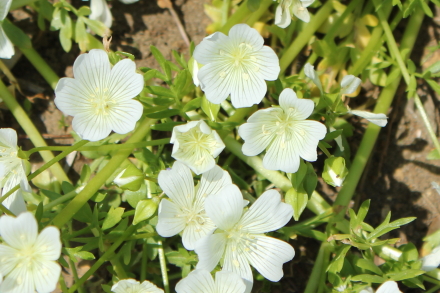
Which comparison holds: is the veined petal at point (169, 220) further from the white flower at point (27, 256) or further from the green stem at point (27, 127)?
the green stem at point (27, 127)

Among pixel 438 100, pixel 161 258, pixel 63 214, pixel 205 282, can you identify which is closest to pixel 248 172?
pixel 161 258

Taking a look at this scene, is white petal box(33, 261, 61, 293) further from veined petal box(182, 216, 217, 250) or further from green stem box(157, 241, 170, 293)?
green stem box(157, 241, 170, 293)

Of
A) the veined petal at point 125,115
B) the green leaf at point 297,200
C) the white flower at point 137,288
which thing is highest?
the veined petal at point 125,115

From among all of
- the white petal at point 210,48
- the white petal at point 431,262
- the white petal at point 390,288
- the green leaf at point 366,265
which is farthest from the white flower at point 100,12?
the white petal at point 431,262

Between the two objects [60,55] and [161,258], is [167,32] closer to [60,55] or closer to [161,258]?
[60,55]

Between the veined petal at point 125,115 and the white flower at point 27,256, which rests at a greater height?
the veined petal at point 125,115

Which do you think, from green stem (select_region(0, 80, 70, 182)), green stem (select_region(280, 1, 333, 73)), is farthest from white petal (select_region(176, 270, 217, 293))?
green stem (select_region(280, 1, 333, 73))

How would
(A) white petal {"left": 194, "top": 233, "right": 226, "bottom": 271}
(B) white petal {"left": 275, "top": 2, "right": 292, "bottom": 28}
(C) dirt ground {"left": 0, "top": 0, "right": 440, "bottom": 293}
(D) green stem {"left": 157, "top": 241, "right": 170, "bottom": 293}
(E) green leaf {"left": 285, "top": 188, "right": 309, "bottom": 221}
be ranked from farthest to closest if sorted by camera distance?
(C) dirt ground {"left": 0, "top": 0, "right": 440, "bottom": 293} < (D) green stem {"left": 157, "top": 241, "right": 170, "bottom": 293} < (B) white petal {"left": 275, "top": 2, "right": 292, "bottom": 28} < (E) green leaf {"left": 285, "top": 188, "right": 309, "bottom": 221} < (A) white petal {"left": 194, "top": 233, "right": 226, "bottom": 271}
